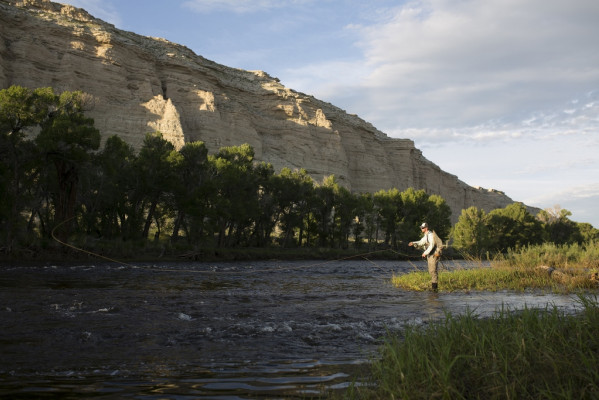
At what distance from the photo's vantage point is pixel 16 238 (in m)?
29.5

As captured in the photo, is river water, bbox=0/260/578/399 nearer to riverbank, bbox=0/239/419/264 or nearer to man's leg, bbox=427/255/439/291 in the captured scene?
man's leg, bbox=427/255/439/291

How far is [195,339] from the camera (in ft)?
24.5

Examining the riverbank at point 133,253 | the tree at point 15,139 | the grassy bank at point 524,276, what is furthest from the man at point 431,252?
the tree at point 15,139

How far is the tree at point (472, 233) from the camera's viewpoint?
→ 65.5m

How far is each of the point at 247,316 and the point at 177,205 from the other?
35994mm

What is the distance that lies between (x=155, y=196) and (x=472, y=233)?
4545cm

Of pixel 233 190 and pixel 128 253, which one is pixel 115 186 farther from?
pixel 233 190

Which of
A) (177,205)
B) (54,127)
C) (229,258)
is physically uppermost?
(54,127)

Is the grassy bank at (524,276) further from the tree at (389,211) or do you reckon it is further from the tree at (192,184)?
the tree at (389,211)

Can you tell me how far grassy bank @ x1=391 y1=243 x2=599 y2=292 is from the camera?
1415 cm

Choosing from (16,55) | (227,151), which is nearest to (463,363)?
(227,151)

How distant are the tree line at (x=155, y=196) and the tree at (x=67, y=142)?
2.5 inches

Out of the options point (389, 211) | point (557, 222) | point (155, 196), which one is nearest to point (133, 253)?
point (155, 196)

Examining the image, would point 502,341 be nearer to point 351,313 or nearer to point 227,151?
point 351,313
